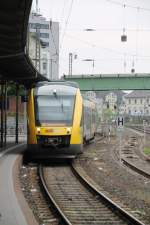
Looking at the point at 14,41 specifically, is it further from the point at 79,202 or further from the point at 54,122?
the point at 79,202

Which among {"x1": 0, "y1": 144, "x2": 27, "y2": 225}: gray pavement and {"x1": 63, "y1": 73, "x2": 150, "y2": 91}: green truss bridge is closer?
{"x1": 0, "y1": 144, "x2": 27, "y2": 225}: gray pavement

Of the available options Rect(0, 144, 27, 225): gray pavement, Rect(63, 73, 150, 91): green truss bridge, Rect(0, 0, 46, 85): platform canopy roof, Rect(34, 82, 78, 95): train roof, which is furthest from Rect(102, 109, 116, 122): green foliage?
Rect(0, 144, 27, 225): gray pavement

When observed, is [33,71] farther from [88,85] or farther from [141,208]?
[88,85]

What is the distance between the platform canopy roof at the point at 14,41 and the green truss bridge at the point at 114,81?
3561 cm

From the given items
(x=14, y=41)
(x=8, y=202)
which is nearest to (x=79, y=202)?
(x=8, y=202)

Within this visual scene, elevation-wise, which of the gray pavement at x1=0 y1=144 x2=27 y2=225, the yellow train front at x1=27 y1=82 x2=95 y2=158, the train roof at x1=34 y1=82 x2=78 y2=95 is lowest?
the gray pavement at x1=0 y1=144 x2=27 y2=225

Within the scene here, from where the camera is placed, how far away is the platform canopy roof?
12.3m

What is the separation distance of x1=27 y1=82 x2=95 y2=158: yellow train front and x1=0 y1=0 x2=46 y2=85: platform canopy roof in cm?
171

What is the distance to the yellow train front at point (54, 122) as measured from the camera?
21625 millimetres

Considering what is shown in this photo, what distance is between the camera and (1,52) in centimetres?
1959

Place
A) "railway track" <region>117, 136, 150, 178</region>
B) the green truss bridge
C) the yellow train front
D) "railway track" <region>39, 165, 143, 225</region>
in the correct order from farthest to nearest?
the green truss bridge < the yellow train front < "railway track" <region>117, 136, 150, 178</region> < "railway track" <region>39, 165, 143, 225</region>

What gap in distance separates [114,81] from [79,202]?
51.5 m

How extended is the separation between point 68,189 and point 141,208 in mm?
3789

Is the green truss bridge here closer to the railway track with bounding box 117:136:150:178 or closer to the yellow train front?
the railway track with bounding box 117:136:150:178
